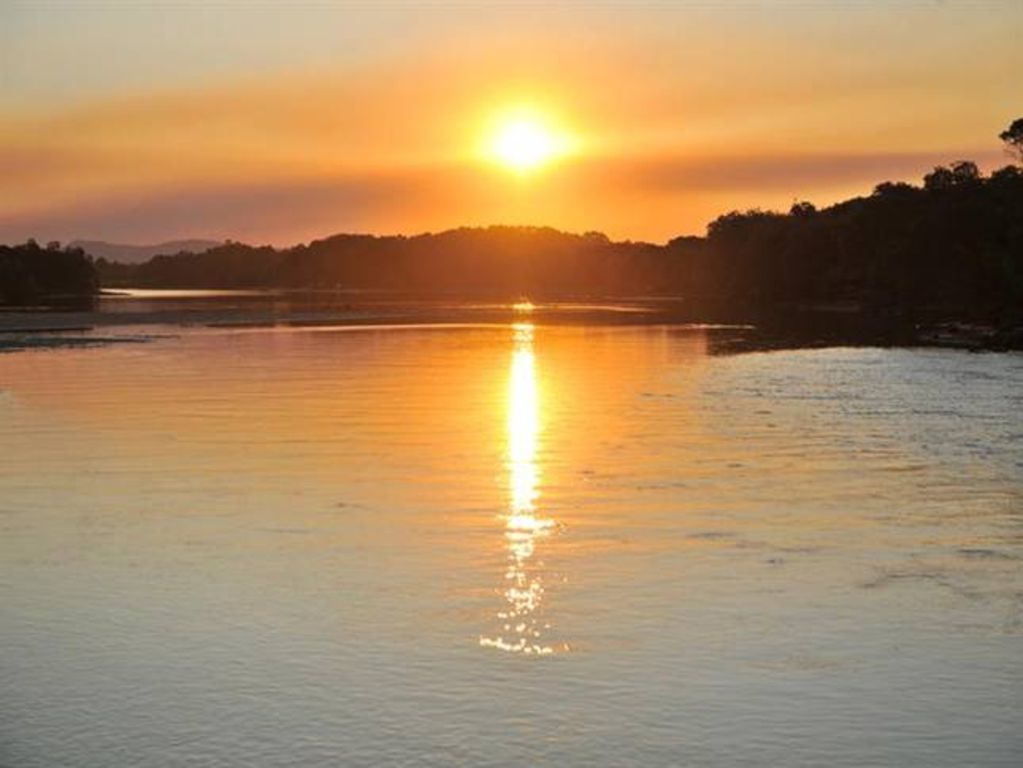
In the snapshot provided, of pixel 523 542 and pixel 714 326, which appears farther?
pixel 714 326

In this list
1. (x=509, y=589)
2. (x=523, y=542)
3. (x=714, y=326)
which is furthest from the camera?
(x=714, y=326)

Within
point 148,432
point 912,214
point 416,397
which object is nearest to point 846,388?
point 416,397

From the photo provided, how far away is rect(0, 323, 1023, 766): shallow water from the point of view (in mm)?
13633

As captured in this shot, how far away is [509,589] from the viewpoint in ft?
63.8

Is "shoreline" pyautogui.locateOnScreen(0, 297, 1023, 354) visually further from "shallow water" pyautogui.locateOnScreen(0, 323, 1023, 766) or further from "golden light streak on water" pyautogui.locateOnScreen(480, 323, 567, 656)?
"shallow water" pyautogui.locateOnScreen(0, 323, 1023, 766)

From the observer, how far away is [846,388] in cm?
5509

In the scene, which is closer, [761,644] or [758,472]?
[761,644]

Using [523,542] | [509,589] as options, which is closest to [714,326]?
[523,542]

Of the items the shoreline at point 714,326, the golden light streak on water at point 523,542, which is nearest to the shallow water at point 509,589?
the golden light streak on water at point 523,542

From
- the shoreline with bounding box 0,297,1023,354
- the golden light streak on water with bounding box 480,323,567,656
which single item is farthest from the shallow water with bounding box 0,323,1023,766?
the shoreline with bounding box 0,297,1023,354

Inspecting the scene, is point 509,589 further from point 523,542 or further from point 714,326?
point 714,326

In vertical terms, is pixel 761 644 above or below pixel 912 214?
below

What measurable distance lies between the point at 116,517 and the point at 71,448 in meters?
10.8

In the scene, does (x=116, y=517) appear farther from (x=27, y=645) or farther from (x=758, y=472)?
(x=758, y=472)
